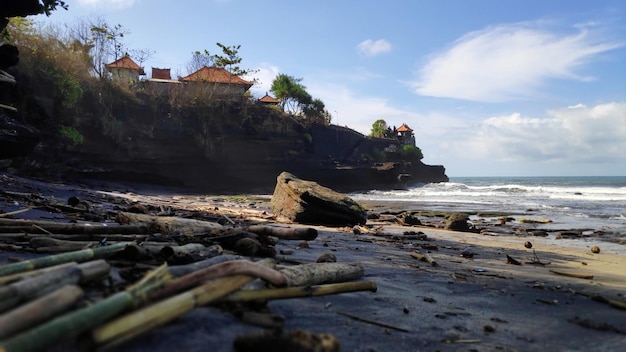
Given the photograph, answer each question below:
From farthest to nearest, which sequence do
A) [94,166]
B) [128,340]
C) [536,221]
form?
[94,166]
[536,221]
[128,340]

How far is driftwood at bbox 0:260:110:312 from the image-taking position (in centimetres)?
175

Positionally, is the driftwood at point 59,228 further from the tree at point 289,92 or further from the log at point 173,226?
the tree at point 289,92

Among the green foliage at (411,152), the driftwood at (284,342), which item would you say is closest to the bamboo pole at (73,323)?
the driftwood at (284,342)

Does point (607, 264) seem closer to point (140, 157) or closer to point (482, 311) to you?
point (482, 311)

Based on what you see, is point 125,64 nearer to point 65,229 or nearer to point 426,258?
point 65,229

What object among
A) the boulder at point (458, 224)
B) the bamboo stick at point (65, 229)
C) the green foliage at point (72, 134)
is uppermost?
the green foliage at point (72, 134)

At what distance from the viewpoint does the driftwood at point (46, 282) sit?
1.75 metres

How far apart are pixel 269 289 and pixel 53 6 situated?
1108 cm

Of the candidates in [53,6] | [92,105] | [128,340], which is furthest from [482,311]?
[92,105]

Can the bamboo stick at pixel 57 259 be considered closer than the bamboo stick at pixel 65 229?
Yes

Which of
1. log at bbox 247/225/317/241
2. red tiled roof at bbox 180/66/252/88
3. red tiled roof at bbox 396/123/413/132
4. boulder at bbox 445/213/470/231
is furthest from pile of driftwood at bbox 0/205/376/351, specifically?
red tiled roof at bbox 396/123/413/132

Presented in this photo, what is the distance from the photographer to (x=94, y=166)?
26.8m

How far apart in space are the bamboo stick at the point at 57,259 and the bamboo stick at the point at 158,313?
1131mm

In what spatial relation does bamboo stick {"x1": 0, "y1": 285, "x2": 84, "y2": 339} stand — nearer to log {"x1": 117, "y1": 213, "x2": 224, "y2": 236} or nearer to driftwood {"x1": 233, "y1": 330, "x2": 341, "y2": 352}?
driftwood {"x1": 233, "y1": 330, "x2": 341, "y2": 352}
